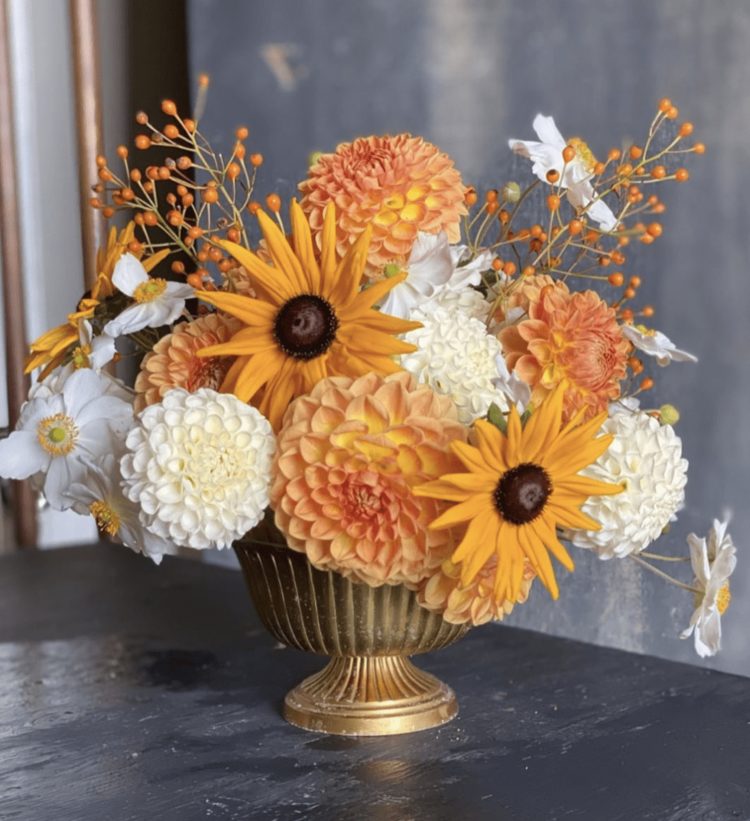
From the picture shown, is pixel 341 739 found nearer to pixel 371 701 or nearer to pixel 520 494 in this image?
pixel 371 701

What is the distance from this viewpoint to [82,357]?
915 mm

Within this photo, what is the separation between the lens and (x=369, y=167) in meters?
0.84

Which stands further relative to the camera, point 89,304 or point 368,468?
point 89,304

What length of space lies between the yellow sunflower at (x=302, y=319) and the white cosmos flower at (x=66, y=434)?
0.40 ft

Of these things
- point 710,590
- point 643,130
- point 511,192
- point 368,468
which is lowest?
point 710,590

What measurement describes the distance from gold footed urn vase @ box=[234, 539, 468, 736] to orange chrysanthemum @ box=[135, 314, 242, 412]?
5.5 inches

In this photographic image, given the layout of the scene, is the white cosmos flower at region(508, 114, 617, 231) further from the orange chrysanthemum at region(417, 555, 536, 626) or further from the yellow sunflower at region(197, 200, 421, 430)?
the orange chrysanthemum at region(417, 555, 536, 626)

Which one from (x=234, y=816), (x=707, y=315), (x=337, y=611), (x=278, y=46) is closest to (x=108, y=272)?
(x=337, y=611)

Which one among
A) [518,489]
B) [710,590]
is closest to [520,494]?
[518,489]

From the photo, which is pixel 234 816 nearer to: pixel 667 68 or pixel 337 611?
pixel 337 611

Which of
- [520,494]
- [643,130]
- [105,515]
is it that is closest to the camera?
[520,494]

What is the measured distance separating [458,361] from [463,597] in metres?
0.17

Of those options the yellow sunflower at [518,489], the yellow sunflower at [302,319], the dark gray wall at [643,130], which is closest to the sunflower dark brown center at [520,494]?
the yellow sunflower at [518,489]

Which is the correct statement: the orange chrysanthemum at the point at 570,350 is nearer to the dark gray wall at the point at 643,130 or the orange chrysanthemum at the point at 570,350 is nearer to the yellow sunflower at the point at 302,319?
the yellow sunflower at the point at 302,319
